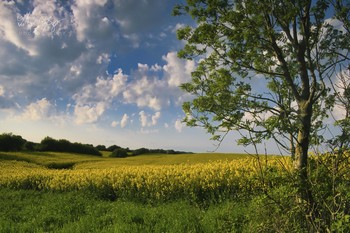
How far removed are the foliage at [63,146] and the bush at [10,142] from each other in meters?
4.64

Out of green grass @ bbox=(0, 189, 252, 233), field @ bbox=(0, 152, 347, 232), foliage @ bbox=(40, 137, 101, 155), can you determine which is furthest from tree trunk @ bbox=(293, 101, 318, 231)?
foliage @ bbox=(40, 137, 101, 155)

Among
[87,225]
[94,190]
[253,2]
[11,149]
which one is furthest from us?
[11,149]

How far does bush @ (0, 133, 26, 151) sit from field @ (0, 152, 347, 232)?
162 feet

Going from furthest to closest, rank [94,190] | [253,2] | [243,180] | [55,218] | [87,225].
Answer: [94,190] → [243,180] → [55,218] → [87,225] → [253,2]

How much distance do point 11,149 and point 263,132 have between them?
67.7 metres

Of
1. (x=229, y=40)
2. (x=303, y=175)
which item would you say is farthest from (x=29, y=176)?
(x=303, y=175)

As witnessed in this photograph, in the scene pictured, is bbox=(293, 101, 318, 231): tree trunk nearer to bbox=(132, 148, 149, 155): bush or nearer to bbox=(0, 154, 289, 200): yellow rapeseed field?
bbox=(0, 154, 289, 200): yellow rapeseed field

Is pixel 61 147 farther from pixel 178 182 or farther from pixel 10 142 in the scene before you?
pixel 178 182

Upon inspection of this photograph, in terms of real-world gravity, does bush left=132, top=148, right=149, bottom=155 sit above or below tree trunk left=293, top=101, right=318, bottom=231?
above

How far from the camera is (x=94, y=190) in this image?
59.3 ft

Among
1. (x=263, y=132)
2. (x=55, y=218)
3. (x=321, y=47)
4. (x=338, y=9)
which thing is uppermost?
(x=338, y=9)

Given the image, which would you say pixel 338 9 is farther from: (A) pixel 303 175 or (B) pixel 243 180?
(B) pixel 243 180

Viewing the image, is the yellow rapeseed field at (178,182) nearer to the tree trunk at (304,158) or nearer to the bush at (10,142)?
the tree trunk at (304,158)

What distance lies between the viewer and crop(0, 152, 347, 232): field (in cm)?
667
